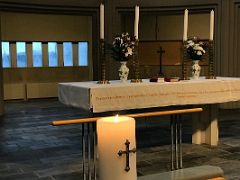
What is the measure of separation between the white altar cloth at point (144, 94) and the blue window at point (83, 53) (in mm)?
8831

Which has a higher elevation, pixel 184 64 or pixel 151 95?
pixel 184 64

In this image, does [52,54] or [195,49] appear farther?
[52,54]

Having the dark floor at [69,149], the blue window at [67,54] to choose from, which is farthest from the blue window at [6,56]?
the dark floor at [69,149]

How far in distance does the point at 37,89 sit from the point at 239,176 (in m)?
9.69

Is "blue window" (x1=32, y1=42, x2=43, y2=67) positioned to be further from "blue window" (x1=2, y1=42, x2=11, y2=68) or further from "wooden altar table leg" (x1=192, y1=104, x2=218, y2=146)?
"wooden altar table leg" (x1=192, y1=104, x2=218, y2=146)

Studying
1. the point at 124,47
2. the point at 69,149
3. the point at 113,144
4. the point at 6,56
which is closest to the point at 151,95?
the point at 124,47

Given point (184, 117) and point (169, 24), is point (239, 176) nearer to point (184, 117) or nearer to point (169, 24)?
point (184, 117)

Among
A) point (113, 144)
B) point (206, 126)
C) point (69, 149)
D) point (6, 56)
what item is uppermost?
point (6, 56)

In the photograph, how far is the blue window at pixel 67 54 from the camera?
540 inches

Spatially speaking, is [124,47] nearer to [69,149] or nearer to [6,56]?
[69,149]

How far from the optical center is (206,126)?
6027 mm

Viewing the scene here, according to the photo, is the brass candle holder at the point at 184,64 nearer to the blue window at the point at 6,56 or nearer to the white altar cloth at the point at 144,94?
the white altar cloth at the point at 144,94

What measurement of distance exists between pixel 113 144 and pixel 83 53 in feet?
39.8

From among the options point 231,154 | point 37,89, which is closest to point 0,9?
point 37,89
